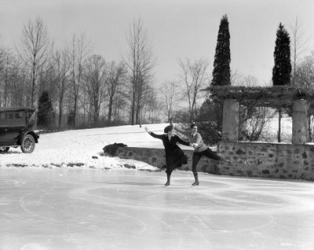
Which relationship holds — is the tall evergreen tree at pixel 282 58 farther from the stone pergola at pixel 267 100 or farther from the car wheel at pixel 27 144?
the car wheel at pixel 27 144

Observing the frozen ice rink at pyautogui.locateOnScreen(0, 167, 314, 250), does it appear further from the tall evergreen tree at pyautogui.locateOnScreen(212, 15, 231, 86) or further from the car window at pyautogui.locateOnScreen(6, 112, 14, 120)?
the tall evergreen tree at pyautogui.locateOnScreen(212, 15, 231, 86)

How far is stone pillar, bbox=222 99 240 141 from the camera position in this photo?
56.2 feet

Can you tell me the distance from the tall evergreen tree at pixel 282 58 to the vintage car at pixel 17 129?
19.1m

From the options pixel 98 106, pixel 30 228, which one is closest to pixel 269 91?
pixel 30 228

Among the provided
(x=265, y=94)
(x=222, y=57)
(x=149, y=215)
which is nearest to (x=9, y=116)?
(x=265, y=94)

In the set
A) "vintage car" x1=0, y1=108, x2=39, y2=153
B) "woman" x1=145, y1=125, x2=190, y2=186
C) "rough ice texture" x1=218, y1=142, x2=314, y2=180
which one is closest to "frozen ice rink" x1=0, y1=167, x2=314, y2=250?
"woman" x1=145, y1=125, x2=190, y2=186

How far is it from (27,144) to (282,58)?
2090 centimetres

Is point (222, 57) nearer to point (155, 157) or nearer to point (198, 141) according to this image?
point (155, 157)

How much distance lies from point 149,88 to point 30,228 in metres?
36.1

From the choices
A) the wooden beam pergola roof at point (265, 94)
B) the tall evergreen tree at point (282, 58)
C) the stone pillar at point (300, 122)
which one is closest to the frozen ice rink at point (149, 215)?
the stone pillar at point (300, 122)

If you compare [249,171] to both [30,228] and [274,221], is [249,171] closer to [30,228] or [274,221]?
[274,221]

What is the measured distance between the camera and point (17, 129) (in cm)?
1889

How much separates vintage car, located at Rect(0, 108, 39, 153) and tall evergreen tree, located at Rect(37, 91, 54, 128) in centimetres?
1921

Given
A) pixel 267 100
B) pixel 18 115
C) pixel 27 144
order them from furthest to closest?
pixel 18 115 → pixel 27 144 → pixel 267 100
